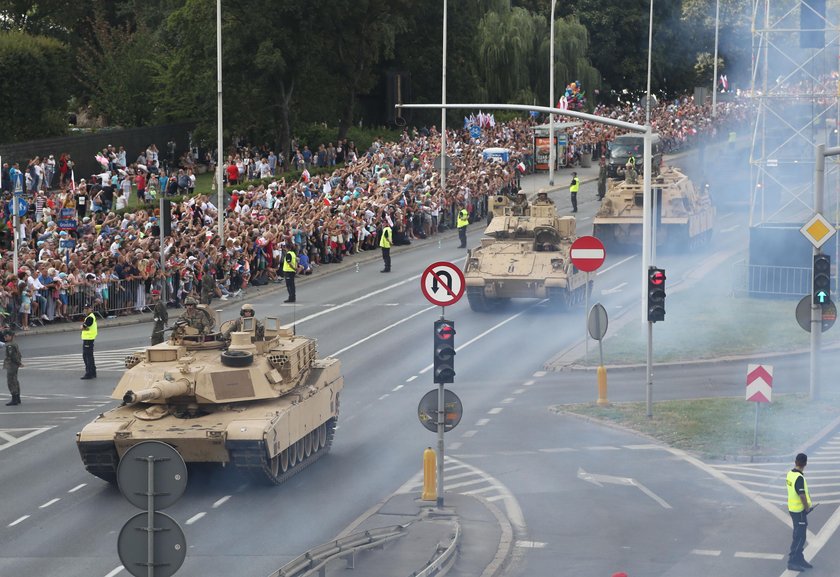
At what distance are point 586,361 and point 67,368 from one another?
11.9 meters

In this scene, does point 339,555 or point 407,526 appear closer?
point 339,555

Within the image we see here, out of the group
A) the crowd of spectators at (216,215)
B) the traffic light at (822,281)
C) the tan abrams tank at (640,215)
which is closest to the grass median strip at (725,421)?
the traffic light at (822,281)

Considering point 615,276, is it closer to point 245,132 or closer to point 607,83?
point 245,132

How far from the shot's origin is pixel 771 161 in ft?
149

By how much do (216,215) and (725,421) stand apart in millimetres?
22899

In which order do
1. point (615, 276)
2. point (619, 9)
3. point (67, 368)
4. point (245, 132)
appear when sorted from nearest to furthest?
point (67, 368) → point (615, 276) → point (245, 132) → point (619, 9)

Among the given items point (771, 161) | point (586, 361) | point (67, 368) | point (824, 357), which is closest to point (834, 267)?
point (771, 161)

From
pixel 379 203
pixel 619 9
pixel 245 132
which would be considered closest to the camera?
pixel 379 203

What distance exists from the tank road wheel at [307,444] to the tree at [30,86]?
3579 centimetres

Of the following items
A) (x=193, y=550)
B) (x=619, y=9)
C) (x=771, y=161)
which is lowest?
(x=193, y=550)

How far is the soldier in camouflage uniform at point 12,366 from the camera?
33250 mm

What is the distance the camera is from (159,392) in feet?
87.2

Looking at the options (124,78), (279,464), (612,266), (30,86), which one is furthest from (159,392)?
(124,78)

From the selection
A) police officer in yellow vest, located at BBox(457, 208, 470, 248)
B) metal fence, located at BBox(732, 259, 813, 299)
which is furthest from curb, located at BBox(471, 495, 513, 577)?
police officer in yellow vest, located at BBox(457, 208, 470, 248)
